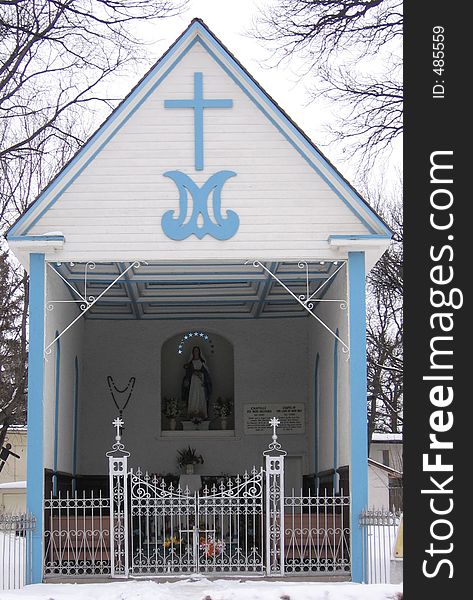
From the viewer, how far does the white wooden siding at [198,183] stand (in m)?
15.8

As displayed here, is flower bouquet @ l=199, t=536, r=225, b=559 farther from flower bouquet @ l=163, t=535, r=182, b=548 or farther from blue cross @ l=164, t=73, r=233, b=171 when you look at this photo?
blue cross @ l=164, t=73, r=233, b=171

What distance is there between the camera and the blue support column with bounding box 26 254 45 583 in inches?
591

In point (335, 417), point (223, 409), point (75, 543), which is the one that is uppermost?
point (223, 409)

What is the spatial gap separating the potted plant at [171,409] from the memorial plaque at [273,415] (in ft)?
4.65

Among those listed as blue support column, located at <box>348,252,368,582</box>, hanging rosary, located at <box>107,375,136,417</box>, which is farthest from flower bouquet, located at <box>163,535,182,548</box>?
hanging rosary, located at <box>107,375,136,417</box>

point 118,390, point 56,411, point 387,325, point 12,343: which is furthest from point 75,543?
point 387,325

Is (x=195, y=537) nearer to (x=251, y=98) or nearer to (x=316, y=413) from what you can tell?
(x=251, y=98)

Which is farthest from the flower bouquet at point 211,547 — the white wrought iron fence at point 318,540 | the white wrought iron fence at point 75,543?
the white wrought iron fence at point 75,543

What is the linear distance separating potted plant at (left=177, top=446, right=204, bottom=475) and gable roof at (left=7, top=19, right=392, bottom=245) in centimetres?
799

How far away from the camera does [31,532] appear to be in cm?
1500

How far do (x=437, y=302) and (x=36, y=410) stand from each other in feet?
23.0

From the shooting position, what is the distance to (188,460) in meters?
22.2

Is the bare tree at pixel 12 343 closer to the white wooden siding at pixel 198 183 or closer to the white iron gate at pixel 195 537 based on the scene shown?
the white iron gate at pixel 195 537

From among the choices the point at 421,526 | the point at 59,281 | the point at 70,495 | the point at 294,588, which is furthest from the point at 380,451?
the point at 421,526
